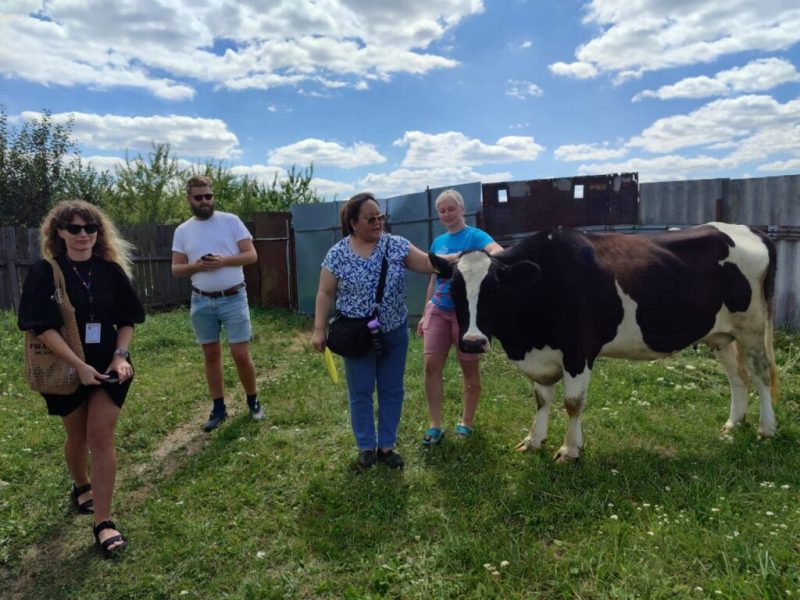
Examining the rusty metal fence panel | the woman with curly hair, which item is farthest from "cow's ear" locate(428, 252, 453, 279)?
the rusty metal fence panel

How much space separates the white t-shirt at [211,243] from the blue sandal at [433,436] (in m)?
2.18

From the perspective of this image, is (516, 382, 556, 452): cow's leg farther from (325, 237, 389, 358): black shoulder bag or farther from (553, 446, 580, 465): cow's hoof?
(325, 237, 389, 358): black shoulder bag

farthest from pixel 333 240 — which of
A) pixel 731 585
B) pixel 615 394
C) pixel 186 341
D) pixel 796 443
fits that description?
pixel 731 585

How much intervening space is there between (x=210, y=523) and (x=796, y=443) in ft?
14.2

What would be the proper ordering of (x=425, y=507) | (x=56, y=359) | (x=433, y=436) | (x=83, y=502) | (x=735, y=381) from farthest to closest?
1. (x=735, y=381)
2. (x=433, y=436)
3. (x=83, y=502)
4. (x=425, y=507)
5. (x=56, y=359)

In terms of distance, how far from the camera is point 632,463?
4051mm

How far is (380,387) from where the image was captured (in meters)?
4.26

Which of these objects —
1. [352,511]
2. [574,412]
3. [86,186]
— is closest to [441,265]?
[574,412]

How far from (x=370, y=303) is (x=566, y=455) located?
6.08ft

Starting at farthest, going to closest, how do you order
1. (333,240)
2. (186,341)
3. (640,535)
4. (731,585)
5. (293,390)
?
(333,240) → (186,341) → (293,390) → (640,535) → (731,585)

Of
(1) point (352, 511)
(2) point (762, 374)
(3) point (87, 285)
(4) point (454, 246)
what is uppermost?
(4) point (454, 246)

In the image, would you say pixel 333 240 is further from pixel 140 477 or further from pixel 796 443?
pixel 796 443

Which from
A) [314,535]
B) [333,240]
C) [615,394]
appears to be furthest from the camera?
[333,240]

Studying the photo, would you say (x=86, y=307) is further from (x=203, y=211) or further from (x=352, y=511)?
(x=352, y=511)
